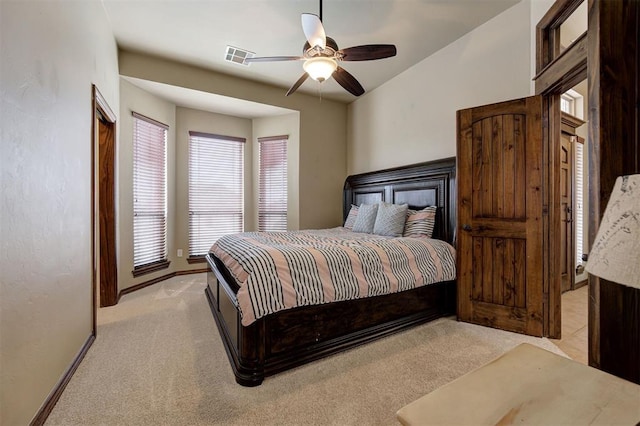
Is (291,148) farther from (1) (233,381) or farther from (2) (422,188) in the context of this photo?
(1) (233,381)

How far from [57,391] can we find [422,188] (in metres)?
3.66

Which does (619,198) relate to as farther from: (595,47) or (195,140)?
(195,140)

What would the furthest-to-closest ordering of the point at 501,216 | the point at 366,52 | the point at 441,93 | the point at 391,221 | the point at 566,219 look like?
1. the point at 566,219
2. the point at 441,93
3. the point at 391,221
4. the point at 501,216
5. the point at 366,52

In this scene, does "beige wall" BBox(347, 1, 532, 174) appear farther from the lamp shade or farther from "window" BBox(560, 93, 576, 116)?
the lamp shade

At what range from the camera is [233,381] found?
1807 millimetres

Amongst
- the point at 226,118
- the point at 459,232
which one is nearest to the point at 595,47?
the point at 459,232

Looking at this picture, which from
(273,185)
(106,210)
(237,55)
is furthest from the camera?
(273,185)

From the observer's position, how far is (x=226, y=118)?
4949 mm

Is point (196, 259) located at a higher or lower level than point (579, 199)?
lower

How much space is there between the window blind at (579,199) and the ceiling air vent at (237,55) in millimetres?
4588

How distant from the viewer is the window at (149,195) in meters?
3.85

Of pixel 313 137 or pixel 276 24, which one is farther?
pixel 313 137

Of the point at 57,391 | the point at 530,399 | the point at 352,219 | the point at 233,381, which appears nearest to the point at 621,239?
the point at 530,399

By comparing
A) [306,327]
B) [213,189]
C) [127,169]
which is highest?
[127,169]
